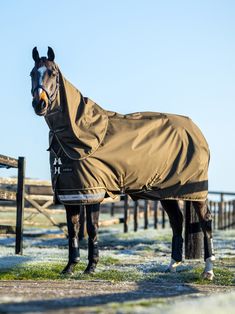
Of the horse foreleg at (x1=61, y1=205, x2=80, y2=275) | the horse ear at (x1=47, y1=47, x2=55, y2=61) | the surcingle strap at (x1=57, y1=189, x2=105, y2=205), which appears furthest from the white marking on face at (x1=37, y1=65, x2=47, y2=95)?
the horse foreleg at (x1=61, y1=205, x2=80, y2=275)

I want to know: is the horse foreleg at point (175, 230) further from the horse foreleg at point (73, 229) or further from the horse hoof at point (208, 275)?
the horse foreleg at point (73, 229)

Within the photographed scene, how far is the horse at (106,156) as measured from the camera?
25.0 feet

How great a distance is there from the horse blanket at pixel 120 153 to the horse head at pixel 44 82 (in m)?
0.14

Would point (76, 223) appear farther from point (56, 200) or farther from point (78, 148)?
point (78, 148)

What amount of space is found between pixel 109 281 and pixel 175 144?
2.37 meters

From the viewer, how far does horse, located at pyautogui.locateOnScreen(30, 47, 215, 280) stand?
762 cm

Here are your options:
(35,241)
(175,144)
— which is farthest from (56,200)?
(35,241)

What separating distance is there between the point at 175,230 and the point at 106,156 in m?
1.94

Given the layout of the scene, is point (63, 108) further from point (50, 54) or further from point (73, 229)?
point (73, 229)

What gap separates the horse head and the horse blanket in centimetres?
14

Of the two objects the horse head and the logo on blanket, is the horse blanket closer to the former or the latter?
the logo on blanket

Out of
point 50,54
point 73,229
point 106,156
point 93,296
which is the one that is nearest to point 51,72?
point 50,54

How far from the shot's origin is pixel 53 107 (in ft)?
25.3

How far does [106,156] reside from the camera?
7871mm
